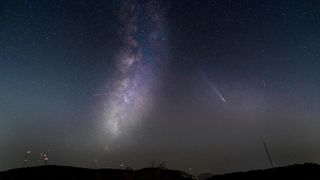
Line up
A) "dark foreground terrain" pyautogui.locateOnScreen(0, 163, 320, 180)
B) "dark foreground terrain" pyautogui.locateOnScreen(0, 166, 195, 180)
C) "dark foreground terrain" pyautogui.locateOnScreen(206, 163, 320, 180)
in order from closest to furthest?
"dark foreground terrain" pyautogui.locateOnScreen(206, 163, 320, 180)
"dark foreground terrain" pyautogui.locateOnScreen(0, 163, 320, 180)
"dark foreground terrain" pyautogui.locateOnScreen(0, 166, 195, 180)

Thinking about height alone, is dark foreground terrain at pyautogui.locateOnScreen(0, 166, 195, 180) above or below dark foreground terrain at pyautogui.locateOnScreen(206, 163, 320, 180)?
above

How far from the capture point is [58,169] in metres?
50.1

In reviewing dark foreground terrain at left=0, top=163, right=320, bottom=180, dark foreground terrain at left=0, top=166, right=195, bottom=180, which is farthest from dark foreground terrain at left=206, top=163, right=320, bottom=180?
dark foreground terrain at left=0, top=166, right=195, bottom=180

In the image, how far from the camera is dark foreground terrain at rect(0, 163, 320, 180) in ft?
138

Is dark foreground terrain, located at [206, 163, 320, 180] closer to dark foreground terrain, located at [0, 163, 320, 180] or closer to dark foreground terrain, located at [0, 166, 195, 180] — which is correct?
dark foreground terrain, located at [0, 163, 320, 180]

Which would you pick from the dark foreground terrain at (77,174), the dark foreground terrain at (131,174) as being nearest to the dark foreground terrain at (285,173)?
the dark foreground terrain at (131,174)

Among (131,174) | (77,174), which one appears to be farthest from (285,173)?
(77,174)

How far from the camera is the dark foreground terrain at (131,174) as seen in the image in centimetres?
4194

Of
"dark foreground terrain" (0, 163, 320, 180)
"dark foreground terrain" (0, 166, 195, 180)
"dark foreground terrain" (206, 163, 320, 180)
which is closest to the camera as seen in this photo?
"dark foreground terrain" (206, 163, 320, 180)

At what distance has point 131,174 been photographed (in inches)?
1702

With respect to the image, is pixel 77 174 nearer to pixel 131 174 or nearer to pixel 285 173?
pixel 131 174

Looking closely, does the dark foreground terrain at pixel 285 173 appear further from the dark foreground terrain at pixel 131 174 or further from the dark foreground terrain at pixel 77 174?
the dark foreground terrain at pixel 77 174

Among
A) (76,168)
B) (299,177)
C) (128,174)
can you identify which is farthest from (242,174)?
(76,168)

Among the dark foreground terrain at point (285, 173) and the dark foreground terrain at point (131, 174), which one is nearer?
the dark foreground terrain at point (285, 173)
